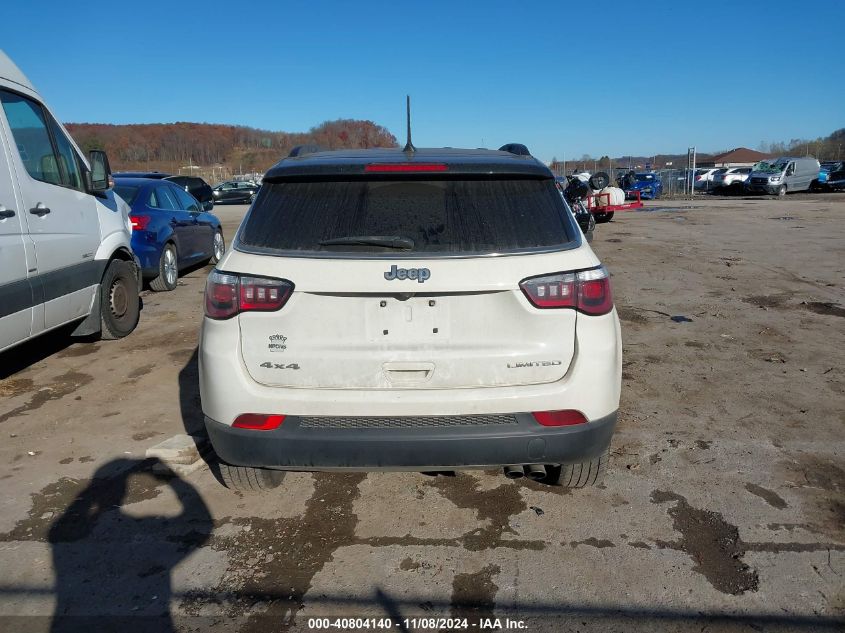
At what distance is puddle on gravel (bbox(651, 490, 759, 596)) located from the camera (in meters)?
2.79

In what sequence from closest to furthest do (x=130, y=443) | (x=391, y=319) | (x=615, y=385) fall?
(x=391, y=319) < (x=615, y=385) < (x=130, y=443)

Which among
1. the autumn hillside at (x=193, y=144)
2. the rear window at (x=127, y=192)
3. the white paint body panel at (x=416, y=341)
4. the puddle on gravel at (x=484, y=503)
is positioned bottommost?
the puddle on gravel at (x=484, y=503)

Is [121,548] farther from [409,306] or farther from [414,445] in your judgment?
[409,306]

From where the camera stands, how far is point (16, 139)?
198 inches


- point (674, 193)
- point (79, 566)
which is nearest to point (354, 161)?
point (79, 566)

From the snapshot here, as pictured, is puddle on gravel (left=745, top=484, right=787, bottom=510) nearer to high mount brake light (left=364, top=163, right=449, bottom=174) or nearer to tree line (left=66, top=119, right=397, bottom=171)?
high mount brake light (left=364, top=163, right=449, bottom=174)

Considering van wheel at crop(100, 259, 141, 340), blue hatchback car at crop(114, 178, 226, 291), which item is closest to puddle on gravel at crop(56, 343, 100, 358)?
van wheel at crop(100, 259, 141, 340)

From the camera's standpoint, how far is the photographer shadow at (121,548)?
2.64 metres

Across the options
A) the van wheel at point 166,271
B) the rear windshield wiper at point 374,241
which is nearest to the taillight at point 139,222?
the van wheel at point 166,271

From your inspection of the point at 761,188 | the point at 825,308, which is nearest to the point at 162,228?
the point at 825,308

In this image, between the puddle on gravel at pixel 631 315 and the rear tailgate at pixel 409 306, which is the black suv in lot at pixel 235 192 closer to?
the puddle on gravel at pixel 631 315

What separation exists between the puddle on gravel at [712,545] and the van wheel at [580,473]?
337 millimetres

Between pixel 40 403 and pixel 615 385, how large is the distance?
170 inches

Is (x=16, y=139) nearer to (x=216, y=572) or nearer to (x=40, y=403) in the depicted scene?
(x=40, y=403)
